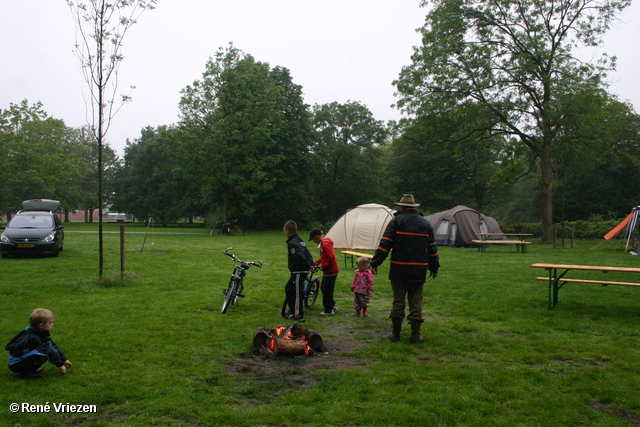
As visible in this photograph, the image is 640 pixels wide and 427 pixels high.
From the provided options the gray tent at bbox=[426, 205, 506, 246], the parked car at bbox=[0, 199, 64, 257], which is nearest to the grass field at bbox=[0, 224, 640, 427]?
the parked car at bbox=[0, 199, 64, 257]

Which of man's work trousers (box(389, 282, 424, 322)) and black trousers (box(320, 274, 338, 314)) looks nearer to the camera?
man's work trousers (box(389, 282, 424, 322))

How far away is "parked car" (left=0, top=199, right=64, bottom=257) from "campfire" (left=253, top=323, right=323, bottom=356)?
12.0 metres

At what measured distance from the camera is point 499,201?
4512 centimetres

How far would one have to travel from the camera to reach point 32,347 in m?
4.60

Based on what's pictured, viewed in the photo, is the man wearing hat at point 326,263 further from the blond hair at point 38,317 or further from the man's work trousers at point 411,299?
the blond hair at point 38,317

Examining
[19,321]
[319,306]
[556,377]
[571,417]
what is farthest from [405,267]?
[19,321]

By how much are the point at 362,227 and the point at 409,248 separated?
14929 mm

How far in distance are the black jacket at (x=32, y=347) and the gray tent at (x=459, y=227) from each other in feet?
70.5

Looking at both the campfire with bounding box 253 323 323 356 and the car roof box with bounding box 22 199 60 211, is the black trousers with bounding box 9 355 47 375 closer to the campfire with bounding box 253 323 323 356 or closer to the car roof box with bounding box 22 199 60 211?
the campfire with bounding box 253 323 323 356

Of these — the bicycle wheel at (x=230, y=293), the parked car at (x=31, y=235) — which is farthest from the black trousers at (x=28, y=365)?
the parked car at (x=31, y=235)

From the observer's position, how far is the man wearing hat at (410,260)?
6.09 metres

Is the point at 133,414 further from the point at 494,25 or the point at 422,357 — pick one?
the point at 494,25

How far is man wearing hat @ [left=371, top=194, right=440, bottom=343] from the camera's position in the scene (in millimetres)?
6086

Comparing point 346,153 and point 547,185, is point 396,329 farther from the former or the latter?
point 346,153
